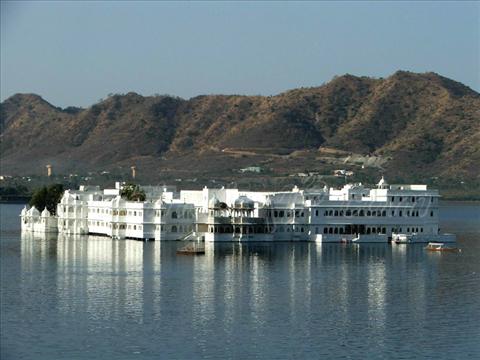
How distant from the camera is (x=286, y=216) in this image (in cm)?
8100

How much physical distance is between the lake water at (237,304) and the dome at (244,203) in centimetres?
504

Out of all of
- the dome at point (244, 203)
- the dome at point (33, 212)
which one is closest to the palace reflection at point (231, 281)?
the dome at point (244, 203)

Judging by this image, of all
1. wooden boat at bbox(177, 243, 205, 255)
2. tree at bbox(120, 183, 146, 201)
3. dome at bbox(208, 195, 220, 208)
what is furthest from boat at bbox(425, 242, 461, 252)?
tree at bbox(120, 183, 146, 201)

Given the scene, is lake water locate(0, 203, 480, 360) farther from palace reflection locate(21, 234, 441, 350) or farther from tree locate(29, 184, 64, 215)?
tree locate(29, 184, 64, 215)

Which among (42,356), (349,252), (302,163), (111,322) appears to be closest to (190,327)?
(111,322)

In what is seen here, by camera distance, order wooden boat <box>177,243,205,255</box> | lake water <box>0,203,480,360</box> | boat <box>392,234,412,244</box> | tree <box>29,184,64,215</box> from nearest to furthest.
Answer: lake water <box>0,203,480,360</box>
wooden boat <box>177,243,205,255</box>
boat <box>392,234,412,244</box>
tree <box>29,184,64,215</box>

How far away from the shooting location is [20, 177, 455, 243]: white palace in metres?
79.2

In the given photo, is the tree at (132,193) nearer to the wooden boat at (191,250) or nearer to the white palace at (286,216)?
the white palace at (286,216)

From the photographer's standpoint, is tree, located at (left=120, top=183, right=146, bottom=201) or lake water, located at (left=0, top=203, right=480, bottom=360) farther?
tree, located at (left=120, top=183, right=146, bottom=201)

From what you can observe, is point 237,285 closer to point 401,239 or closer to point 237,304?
point 237,304

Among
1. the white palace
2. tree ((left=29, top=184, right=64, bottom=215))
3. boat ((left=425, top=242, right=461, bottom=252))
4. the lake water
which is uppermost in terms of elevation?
tree ((left=29, top=184, right=64, bottom=215))

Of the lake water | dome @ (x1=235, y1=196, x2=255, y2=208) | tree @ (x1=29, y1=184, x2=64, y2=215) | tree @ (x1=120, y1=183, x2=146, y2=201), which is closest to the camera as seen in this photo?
the lake water

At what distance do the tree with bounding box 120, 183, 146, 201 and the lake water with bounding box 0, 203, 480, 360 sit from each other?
13.5 meters

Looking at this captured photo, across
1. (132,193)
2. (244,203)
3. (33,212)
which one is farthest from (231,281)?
(33,212)
